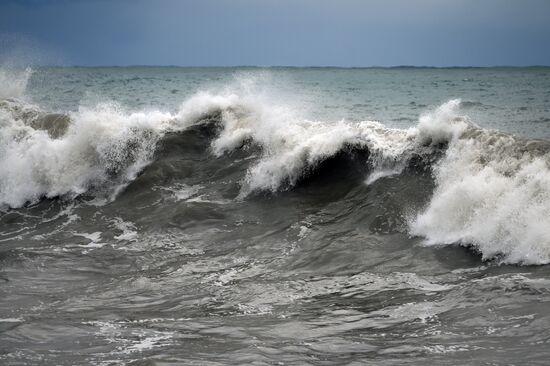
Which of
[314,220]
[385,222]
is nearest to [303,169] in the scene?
[314,220]

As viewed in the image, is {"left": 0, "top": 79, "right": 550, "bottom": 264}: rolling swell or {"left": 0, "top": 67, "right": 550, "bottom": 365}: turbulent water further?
{"left": 0, "top": 79, "right": 550, "bottom": 264}: rolling swell

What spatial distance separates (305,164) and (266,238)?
7.14 ft

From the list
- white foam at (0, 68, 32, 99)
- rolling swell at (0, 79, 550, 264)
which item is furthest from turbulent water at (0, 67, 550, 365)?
white foam at (0, 68, 32, 99)

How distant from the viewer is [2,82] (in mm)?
19672

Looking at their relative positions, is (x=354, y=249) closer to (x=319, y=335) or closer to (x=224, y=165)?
(x=319, y=335)

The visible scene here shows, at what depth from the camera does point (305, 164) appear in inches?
452

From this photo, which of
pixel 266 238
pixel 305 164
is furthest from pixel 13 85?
pixel 266 238

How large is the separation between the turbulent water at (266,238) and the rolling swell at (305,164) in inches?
1.2

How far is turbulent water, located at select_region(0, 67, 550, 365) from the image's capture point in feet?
19.8

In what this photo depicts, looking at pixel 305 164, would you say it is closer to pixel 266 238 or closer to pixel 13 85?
pixel 266 238

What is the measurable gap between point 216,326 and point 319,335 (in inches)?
41.5

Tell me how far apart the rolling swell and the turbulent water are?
31mm

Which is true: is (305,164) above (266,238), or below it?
above

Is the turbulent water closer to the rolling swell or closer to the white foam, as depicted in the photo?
the rolling swell
